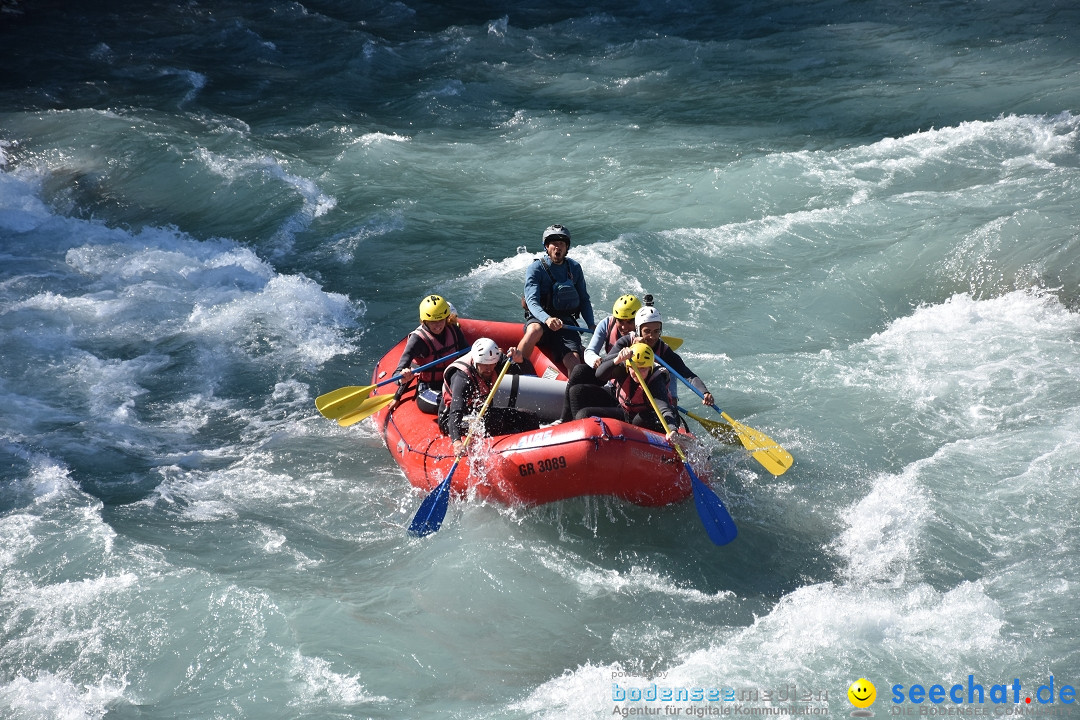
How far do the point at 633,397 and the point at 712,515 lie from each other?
104 cm

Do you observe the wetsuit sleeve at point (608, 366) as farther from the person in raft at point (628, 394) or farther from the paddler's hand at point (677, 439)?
the paddler's hand at point (677, 439)

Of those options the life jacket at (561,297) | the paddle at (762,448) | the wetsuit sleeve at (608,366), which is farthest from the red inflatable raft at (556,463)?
the life jacket at (561,297)

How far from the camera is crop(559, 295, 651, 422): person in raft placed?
7.01m

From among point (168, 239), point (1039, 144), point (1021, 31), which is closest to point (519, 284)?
point (168, 239)

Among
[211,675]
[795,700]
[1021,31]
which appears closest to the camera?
[795,700]

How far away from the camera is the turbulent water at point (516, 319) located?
5.66 metres

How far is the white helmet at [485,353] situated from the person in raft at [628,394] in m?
Result: 0.66

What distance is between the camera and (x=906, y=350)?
9227mm

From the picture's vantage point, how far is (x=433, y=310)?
25.4 feet

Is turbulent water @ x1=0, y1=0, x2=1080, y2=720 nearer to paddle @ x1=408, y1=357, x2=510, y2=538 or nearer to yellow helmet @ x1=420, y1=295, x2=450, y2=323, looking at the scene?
paddle @ x1=408, y1=357, x2=510, y2=538

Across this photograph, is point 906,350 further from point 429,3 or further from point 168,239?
point 429,3

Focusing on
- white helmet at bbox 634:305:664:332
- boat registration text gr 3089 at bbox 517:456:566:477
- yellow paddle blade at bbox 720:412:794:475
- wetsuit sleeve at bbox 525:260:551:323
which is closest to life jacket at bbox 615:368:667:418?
white helmet at bbox 634:305:664:332

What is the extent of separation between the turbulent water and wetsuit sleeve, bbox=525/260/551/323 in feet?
5.60

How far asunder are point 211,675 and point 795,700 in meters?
3.18
